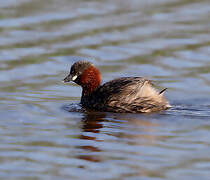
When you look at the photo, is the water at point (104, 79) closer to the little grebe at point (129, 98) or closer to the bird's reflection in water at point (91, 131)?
the bird's reflection in water at point (91, 131)

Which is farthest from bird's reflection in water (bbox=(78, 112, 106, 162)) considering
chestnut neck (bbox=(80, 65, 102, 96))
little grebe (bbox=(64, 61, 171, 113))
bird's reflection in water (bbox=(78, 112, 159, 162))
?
chestnut neck (bbox=(80, 65, 102, 96))

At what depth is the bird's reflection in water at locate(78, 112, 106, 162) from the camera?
8250 mm

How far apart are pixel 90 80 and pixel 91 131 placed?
2012 mm

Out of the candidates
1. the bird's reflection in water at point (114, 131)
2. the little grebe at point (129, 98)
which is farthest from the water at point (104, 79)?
the little grebe at point (129, 98)

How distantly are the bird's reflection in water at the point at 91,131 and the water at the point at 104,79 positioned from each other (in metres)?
0.02

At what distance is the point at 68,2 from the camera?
659 inches

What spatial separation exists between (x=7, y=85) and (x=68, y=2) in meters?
5.20

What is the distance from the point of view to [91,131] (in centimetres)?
957

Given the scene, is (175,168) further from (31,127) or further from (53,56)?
(53,56)

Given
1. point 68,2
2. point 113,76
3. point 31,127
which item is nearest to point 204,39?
point 113,76

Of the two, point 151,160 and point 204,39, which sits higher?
point 204,39

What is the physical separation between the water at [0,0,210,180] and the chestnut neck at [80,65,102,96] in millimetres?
278

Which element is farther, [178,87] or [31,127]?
[178,87]

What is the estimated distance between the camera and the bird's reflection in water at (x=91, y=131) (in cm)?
825
